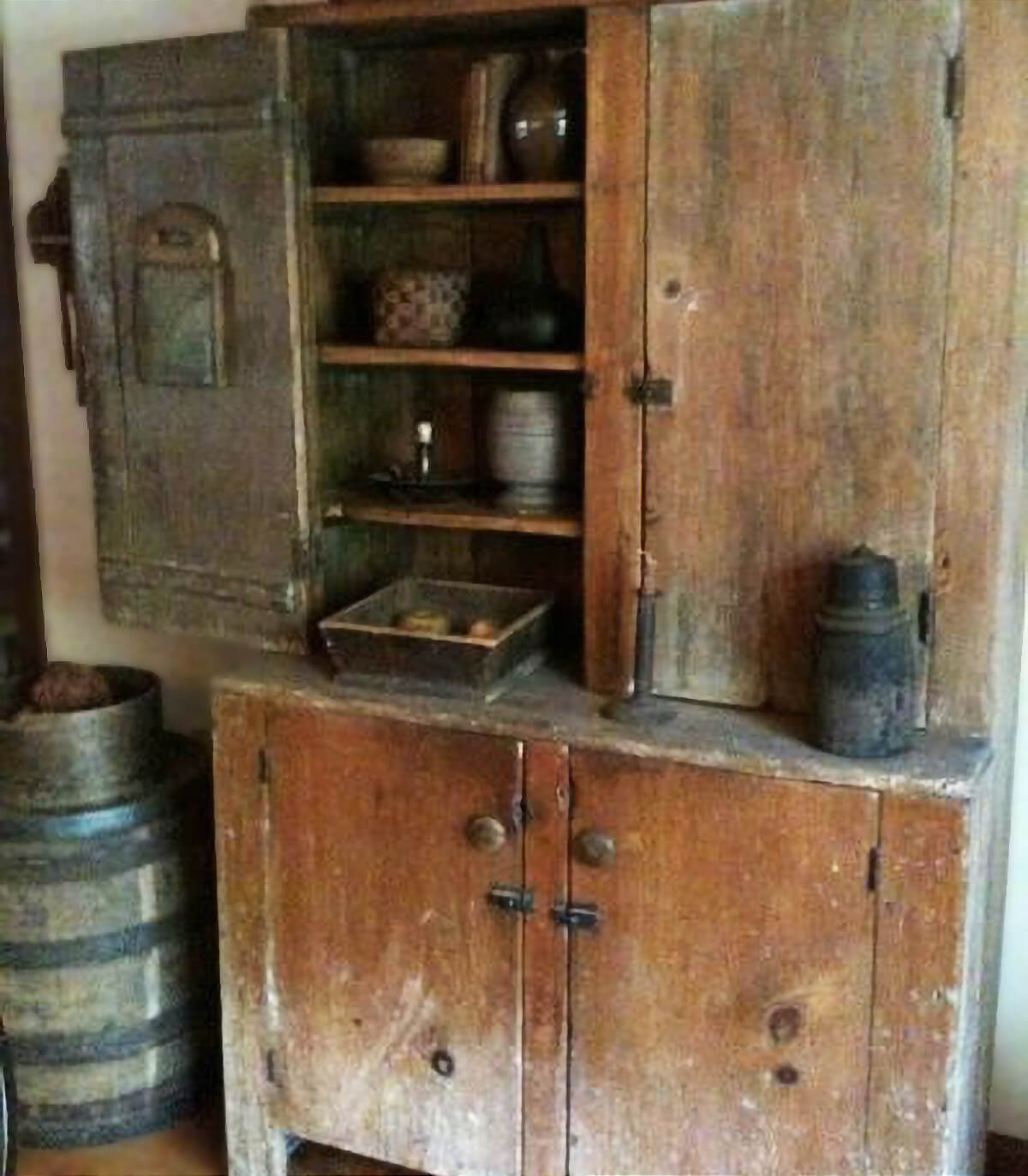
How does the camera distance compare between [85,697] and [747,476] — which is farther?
[85,697]

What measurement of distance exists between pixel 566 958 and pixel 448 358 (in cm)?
82

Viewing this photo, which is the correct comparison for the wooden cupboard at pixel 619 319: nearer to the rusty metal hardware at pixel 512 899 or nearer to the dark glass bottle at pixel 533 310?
the dark glass bottle at pixel 533 310

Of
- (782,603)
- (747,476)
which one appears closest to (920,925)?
(782,603)

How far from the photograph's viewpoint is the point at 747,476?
1.94 meters

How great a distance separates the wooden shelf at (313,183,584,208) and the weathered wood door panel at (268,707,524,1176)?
710mm

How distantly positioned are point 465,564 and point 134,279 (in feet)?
2.17

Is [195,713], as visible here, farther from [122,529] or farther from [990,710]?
[990,710]

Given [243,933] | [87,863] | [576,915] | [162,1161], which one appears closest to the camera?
[576,915]

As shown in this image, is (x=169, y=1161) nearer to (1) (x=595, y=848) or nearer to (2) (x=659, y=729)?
(1) (x=595, y=848)

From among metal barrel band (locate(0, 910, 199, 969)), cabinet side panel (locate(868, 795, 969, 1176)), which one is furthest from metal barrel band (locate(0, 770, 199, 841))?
cabinet side panel (locate(868, 795, 969, 1176))

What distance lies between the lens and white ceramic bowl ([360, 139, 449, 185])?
211 cm

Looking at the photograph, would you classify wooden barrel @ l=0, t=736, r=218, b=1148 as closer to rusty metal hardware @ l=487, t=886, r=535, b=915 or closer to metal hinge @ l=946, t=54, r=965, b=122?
rusty metal hardware @ l=487, t=886, r=535, b=915

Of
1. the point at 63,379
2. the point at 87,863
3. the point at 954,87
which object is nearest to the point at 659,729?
the point at 954,87

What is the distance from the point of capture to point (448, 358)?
2.10 m
